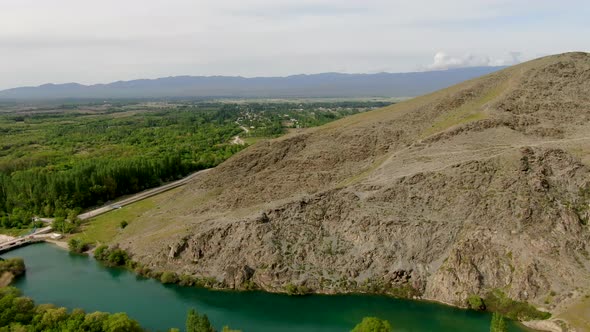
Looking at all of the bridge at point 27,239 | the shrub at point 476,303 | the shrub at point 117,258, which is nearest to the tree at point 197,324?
the shrub at point 117,258

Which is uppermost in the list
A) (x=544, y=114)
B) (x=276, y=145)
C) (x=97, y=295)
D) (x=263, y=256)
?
(x=544, y=114)

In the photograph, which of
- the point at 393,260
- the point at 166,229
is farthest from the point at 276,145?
the point at 393,260

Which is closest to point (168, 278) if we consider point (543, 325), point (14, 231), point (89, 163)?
point (14, 231)

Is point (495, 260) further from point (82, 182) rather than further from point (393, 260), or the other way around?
point (82, 182)

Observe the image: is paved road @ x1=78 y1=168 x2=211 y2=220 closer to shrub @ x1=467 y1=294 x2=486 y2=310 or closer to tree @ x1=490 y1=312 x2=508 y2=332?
shrub @ x1=467 y1=294 x2=486 y2=310

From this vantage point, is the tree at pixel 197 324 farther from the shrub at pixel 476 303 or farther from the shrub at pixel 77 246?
the shrub at pixel 77 246
